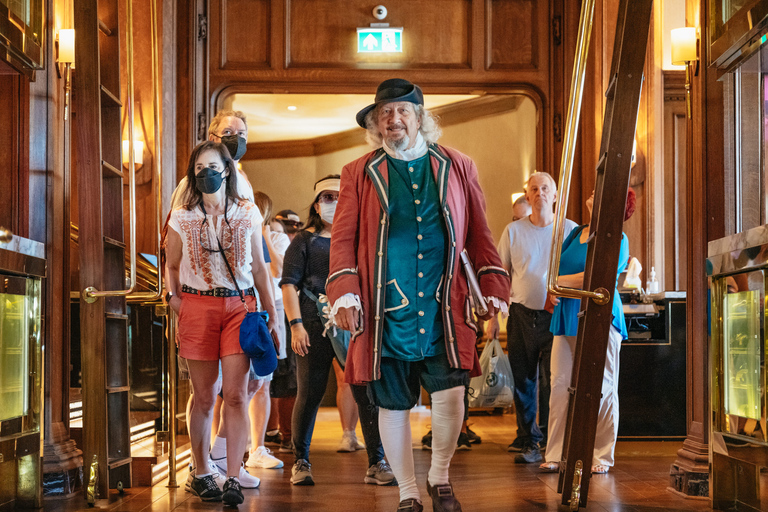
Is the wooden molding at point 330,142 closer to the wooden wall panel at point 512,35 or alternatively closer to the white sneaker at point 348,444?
the wooden wall panel at point 512,35

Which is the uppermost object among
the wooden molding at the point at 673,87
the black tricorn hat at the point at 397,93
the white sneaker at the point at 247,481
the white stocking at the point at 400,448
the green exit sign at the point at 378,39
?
the green exit sign at the point at 378,39

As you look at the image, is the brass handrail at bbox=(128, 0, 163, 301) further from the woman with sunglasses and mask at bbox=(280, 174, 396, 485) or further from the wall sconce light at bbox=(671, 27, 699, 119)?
the wall sconce light at bbox=(671, 27, 699, 119)

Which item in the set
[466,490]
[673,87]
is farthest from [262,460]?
[673,87]

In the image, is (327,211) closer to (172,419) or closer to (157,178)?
(157,178)

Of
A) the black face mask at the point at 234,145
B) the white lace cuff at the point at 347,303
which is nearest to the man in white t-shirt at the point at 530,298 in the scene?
the black face mask at the point at 234,145

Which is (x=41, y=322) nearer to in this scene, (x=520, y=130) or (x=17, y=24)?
(x=17, y=24)

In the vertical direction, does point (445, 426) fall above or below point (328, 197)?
below

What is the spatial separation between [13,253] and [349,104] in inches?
383

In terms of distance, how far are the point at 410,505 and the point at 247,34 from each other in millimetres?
4415

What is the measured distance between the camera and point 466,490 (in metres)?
3.59

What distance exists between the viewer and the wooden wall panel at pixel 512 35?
635 centimetres

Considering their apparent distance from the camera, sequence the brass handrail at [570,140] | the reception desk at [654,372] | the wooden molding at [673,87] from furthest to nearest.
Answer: the wooden molding at [673,87] < the reception desk at [654,372] < the brass handrail at [570,140]

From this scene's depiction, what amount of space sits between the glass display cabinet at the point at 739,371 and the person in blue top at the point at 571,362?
Result: 2.89 ft

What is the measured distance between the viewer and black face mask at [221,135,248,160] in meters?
3.76
